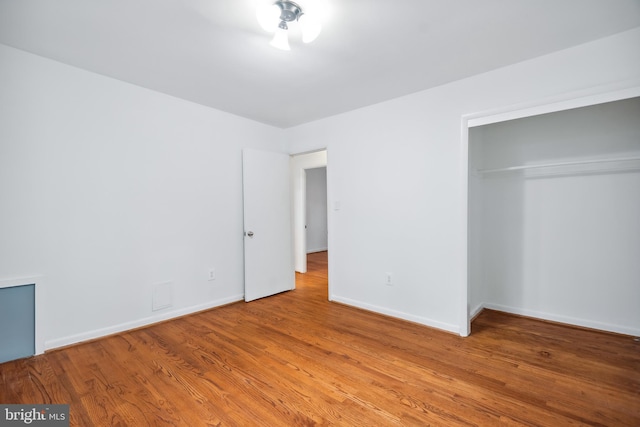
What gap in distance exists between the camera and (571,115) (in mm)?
2926

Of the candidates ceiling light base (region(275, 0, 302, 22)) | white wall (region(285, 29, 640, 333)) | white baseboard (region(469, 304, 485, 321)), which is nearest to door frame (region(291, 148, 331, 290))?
white wall (region(285, 29, 640, 333))

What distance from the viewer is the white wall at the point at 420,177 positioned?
2.28 metres

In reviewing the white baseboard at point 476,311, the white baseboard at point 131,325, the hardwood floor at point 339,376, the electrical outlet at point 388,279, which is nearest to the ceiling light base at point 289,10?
the hardwood floor at point 339,376

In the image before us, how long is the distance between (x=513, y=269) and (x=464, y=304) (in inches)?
40.5

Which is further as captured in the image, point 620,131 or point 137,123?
point 137,123

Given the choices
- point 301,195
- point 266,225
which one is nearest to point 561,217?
point 266,225

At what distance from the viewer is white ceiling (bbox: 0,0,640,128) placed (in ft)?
5.88

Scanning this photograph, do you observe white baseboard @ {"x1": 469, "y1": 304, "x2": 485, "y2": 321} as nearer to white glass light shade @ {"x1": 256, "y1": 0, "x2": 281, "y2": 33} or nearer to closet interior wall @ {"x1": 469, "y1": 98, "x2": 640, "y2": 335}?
closet interior wall @ {"x1": 469, "y1": 98, "x2": 640, "y2": 335}

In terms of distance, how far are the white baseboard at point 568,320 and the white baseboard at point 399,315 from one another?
2.98 feet

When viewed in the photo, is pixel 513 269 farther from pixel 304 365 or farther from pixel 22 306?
pixel 22 306

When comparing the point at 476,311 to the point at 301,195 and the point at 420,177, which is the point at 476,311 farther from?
the point at 301,195

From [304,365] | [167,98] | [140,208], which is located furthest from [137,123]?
[304,365]

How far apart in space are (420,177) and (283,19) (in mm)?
1967

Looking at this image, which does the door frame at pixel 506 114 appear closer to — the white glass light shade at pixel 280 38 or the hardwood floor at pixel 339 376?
the hardwood floor at pixel 339 376
